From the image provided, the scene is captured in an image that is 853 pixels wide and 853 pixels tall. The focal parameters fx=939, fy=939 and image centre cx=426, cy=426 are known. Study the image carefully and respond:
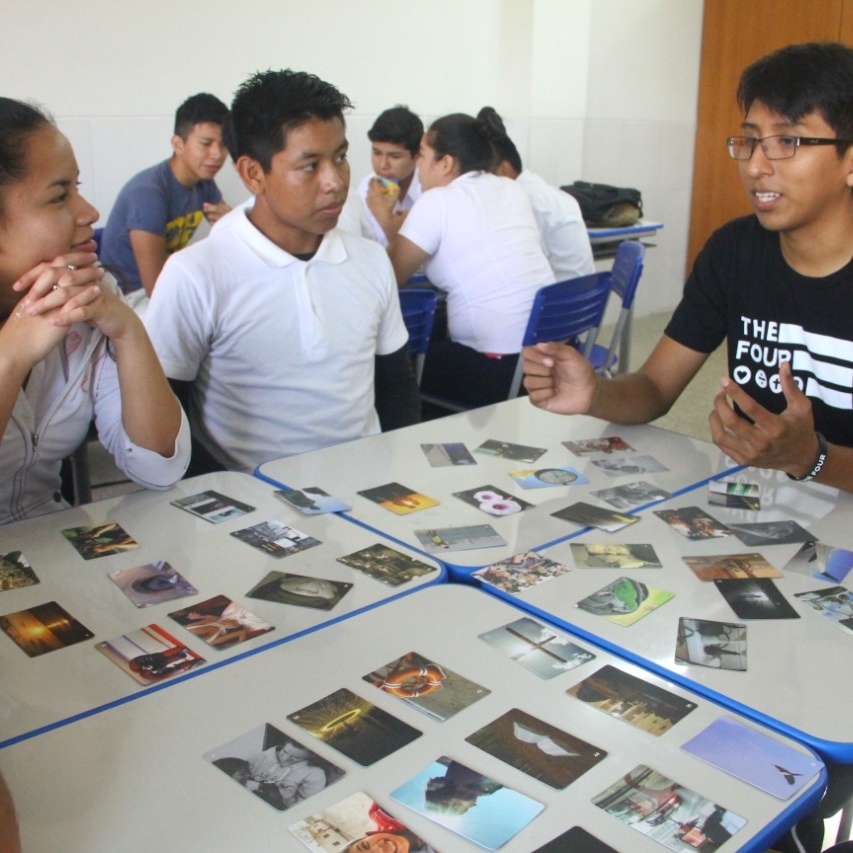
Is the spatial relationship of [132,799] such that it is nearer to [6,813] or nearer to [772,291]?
[6,813]

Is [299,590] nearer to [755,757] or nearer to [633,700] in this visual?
[633,700]

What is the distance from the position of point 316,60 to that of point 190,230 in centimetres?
126

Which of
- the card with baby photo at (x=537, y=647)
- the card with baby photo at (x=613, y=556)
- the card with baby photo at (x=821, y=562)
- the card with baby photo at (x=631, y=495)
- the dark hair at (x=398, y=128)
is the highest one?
the dark hair at (x=398, y=128)

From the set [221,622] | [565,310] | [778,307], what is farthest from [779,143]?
[565,310]

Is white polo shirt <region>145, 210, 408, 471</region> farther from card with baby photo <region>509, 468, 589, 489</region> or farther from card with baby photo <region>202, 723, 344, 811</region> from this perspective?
card with baby photo <region>202, 723, 344, 811</region>

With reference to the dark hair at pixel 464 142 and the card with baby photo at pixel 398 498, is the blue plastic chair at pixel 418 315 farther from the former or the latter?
the card with baby photo at pixel 398 498

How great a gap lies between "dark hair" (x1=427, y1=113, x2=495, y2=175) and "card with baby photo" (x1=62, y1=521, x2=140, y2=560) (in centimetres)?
226

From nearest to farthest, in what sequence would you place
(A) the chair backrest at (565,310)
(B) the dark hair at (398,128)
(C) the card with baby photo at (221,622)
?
(C) the card with baby photo at (221,622) < (A) the chair backrest at (565,310) < (B) the dark hair at (398,128)

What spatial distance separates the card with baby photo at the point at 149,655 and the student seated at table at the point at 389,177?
94.7 inches

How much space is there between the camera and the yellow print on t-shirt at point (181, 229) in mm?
3719

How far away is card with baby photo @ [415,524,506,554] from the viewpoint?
4.54 ft

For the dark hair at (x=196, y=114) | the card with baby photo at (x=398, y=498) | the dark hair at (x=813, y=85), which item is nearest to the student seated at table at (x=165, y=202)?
the dark hair at (x=196, y=114)

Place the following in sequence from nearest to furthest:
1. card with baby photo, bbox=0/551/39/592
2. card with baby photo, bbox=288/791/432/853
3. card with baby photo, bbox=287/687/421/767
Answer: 1. card with baby photo, bbox=288/791/432/853
2. card with baby photo, bbox=287/687/421/767
3. card with baby photo, bbox=0/551/39/592

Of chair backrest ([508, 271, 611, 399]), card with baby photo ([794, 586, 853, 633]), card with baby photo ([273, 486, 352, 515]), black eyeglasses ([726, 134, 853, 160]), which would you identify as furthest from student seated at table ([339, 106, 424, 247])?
card with baby photo ([794, 586, 853, 633])
